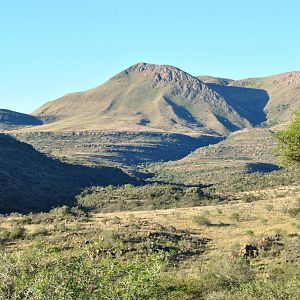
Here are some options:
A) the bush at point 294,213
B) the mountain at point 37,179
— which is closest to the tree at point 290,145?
the bush at point 294,213

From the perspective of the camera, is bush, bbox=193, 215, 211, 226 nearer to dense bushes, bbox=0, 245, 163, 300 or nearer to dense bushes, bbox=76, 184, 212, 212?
dense bushes, bbox=76, 184, 212, 212

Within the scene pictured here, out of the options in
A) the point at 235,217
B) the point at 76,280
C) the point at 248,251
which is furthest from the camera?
the point at 235,217

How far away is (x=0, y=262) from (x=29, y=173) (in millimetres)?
95169

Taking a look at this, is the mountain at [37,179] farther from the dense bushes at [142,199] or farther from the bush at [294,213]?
the bush at [294,213]

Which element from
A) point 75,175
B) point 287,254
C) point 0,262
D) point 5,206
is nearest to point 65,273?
point 0,262

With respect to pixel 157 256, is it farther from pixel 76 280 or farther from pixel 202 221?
pixel 202 221

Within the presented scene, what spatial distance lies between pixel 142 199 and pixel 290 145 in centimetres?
3698

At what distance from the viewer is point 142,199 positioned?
77938 mm

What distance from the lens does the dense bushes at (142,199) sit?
70.1m

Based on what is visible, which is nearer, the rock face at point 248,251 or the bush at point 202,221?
the rock face at point 248,251

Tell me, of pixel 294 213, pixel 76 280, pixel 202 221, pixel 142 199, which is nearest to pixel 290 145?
pixel 294 213

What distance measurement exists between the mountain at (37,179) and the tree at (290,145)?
4701cm

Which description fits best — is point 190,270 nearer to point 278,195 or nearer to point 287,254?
point 287,254

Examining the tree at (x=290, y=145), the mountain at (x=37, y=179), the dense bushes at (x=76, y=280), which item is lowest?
the mountain at (x=37, y=179)
